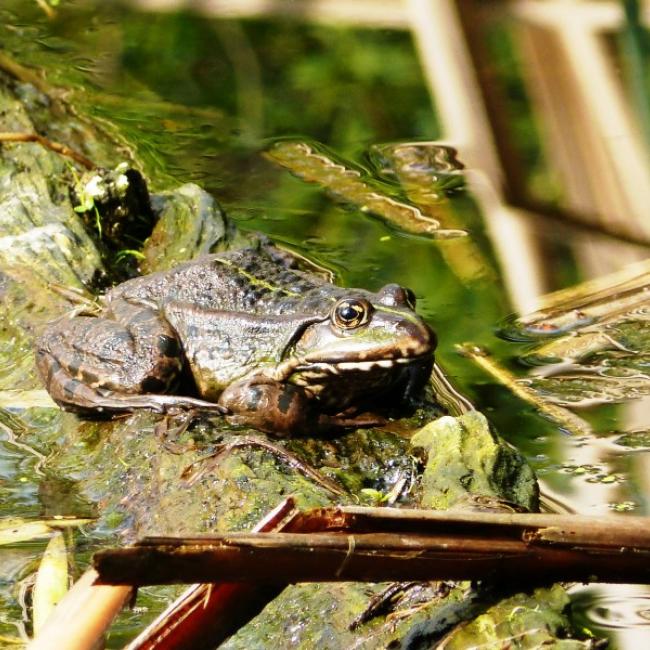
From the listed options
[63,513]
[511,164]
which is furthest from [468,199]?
[511,164]

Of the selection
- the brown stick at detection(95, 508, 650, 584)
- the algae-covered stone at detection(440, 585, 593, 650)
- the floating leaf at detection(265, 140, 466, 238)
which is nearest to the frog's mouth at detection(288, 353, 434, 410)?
the algae-covered stone at detection(440, 585, 593, 650)

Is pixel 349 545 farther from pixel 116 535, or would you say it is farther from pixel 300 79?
pixel 300 79

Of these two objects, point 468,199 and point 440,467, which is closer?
point 440,467

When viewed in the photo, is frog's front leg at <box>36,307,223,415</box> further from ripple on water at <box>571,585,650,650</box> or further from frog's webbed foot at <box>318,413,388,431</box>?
ripple on water at <box>571,585,650,650</box>

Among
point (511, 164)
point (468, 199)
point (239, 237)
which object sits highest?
point (511, 164)

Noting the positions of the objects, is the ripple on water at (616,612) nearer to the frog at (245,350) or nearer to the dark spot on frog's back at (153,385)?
the frog at (245,350)

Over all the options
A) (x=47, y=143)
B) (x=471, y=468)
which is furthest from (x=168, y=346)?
(x=47, y=143)
